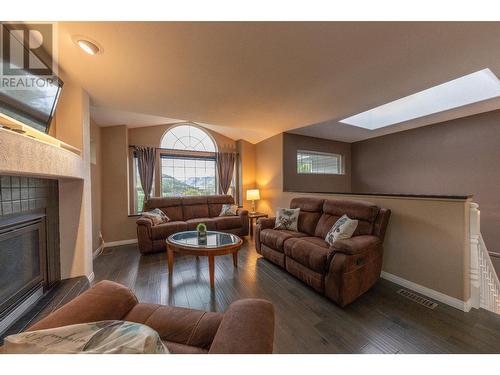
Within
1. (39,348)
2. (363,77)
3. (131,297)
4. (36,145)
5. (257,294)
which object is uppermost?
(363,77)

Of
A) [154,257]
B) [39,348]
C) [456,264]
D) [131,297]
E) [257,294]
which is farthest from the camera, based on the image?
[154,257]

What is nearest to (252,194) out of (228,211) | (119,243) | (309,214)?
(228,211)

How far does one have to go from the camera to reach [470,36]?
1351 mm

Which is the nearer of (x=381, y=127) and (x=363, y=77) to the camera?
(x=363, y=77)

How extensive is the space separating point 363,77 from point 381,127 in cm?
243

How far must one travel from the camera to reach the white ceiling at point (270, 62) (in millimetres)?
1298

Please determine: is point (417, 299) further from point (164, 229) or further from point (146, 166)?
point (146, 166)

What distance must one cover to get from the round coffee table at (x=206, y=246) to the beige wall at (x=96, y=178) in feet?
5.70

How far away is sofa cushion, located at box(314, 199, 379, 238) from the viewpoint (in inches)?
87.3

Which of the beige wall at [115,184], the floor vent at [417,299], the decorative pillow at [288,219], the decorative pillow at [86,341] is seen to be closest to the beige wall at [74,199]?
the beige wall at [115,184]

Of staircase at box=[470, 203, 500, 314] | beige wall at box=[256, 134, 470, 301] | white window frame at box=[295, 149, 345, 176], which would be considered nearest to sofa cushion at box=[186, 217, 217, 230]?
white window frame at box=[295, 149, 345, 176]

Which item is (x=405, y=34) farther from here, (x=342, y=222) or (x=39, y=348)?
(x=39, y=348)
